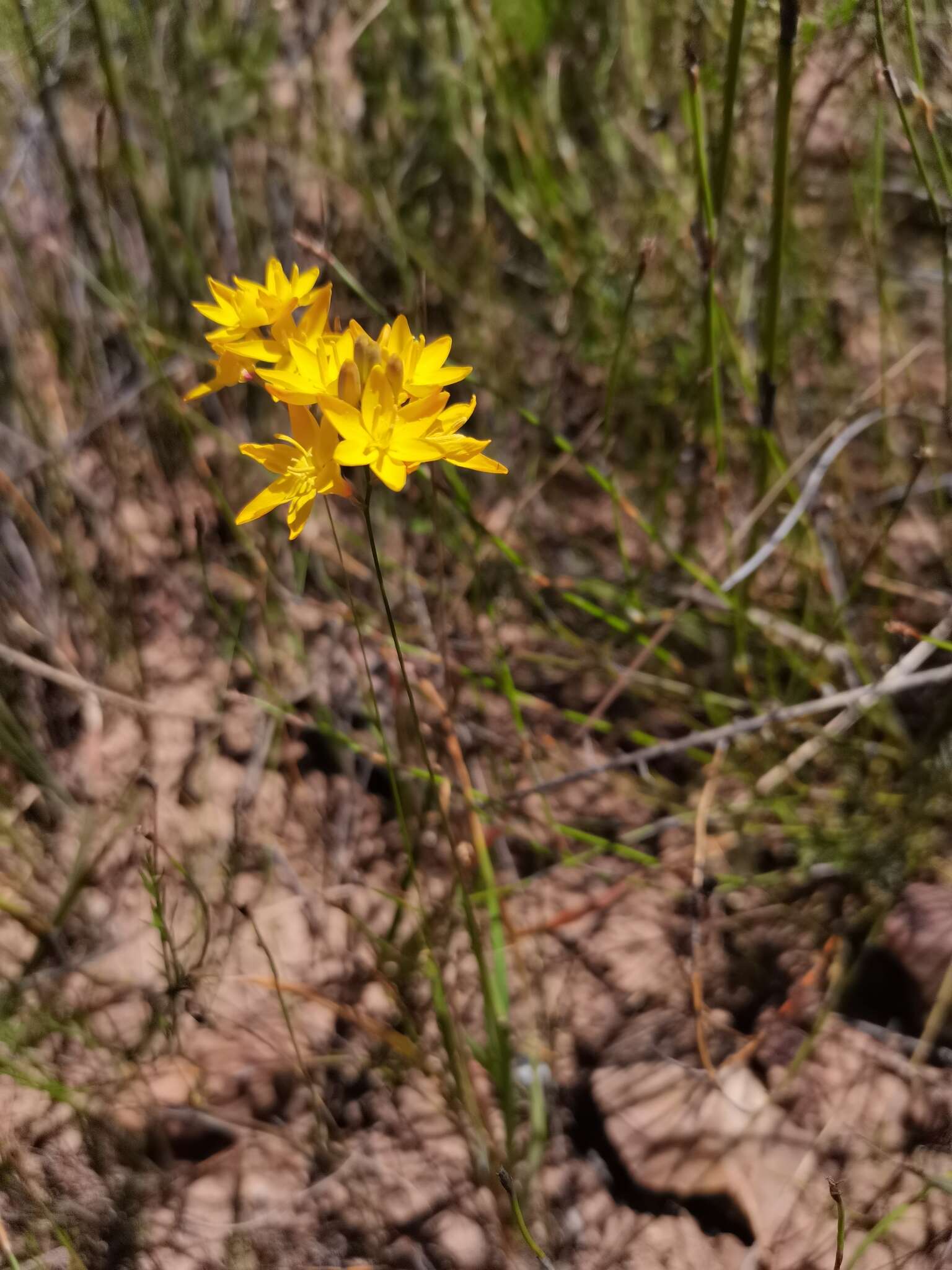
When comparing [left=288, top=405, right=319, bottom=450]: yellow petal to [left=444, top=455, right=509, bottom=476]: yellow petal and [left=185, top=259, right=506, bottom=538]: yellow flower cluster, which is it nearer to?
[left=185, top=259, right=506, bottom=538]: yellow flower cluster

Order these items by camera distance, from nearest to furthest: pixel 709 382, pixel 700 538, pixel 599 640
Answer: pixel 709 382
pixel 599 640
pixel 700 538

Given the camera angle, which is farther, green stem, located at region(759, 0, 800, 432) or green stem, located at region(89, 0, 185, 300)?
green stem, located at region(89, 0, 185, 300)

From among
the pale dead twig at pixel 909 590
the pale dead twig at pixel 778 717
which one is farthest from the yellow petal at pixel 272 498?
the pale dead twig at pixel 909 590

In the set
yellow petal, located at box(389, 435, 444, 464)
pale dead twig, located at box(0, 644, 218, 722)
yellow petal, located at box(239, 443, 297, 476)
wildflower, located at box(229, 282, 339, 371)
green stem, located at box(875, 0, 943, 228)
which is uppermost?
green stem, located at box(875, 0, 943, 228)

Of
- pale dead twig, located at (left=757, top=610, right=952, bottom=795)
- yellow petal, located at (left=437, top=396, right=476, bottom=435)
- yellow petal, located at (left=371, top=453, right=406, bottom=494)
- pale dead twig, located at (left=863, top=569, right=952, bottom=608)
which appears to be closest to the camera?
yellow petal, located at (left=371, top=453, right=406, bottom=494)

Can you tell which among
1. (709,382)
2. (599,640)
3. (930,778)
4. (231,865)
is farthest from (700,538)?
(231,865)

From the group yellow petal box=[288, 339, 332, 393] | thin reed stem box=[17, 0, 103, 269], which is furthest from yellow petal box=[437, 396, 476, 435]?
thin reed stem box=[17, 0, 103, 269]

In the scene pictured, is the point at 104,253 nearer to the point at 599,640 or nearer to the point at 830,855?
the point at 599,640

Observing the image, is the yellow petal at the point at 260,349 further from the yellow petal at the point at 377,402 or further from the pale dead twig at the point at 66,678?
the pale dead twig at the point at 66,678
